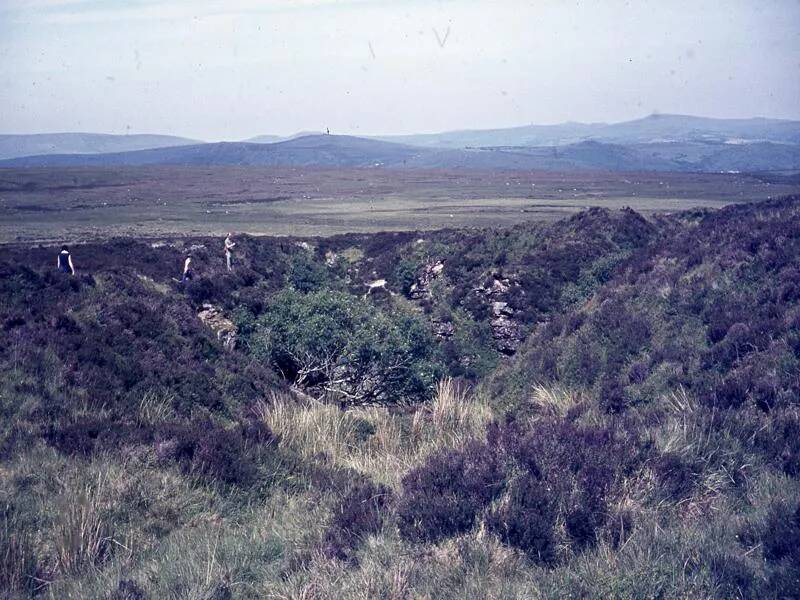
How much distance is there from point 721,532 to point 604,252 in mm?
27754

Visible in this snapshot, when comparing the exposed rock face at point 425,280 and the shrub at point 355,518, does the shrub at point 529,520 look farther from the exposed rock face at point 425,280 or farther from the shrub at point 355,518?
the exposed rock face at point 425,280

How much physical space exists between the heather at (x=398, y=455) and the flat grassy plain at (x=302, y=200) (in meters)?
36.2

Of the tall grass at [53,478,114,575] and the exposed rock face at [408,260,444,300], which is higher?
the tall grass at [53,478,114,575]

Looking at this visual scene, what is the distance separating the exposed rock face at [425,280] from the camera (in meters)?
29.7

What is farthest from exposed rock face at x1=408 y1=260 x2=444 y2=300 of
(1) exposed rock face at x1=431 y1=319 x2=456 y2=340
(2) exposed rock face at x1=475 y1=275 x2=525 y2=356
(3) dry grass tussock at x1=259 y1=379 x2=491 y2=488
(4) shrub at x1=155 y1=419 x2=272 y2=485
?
(4) shrub at x1=155 y1=419 x2=272 y2=485

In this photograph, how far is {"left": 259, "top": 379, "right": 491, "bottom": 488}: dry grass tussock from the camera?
20.9 feet

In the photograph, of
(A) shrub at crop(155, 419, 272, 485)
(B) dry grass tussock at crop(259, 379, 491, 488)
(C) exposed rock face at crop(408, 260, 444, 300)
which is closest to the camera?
(A) shrub at crop(155, 419, 272, 485)

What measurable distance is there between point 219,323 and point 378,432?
42.9ft

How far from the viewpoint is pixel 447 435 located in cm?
710

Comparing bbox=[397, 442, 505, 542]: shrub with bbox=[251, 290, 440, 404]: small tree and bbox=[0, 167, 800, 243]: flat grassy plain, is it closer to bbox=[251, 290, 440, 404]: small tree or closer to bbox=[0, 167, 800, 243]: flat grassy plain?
bbox=[251, 290, 440, 404]: small tree

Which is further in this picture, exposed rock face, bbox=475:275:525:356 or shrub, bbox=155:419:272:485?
exposed rock face, bbox=475:275:525:356

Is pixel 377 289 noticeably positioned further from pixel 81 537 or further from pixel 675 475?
pixel 81 537

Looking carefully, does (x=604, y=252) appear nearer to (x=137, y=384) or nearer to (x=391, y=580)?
(x=137, y=384)

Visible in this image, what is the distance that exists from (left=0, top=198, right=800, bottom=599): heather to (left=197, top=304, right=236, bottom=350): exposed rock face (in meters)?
2.38
